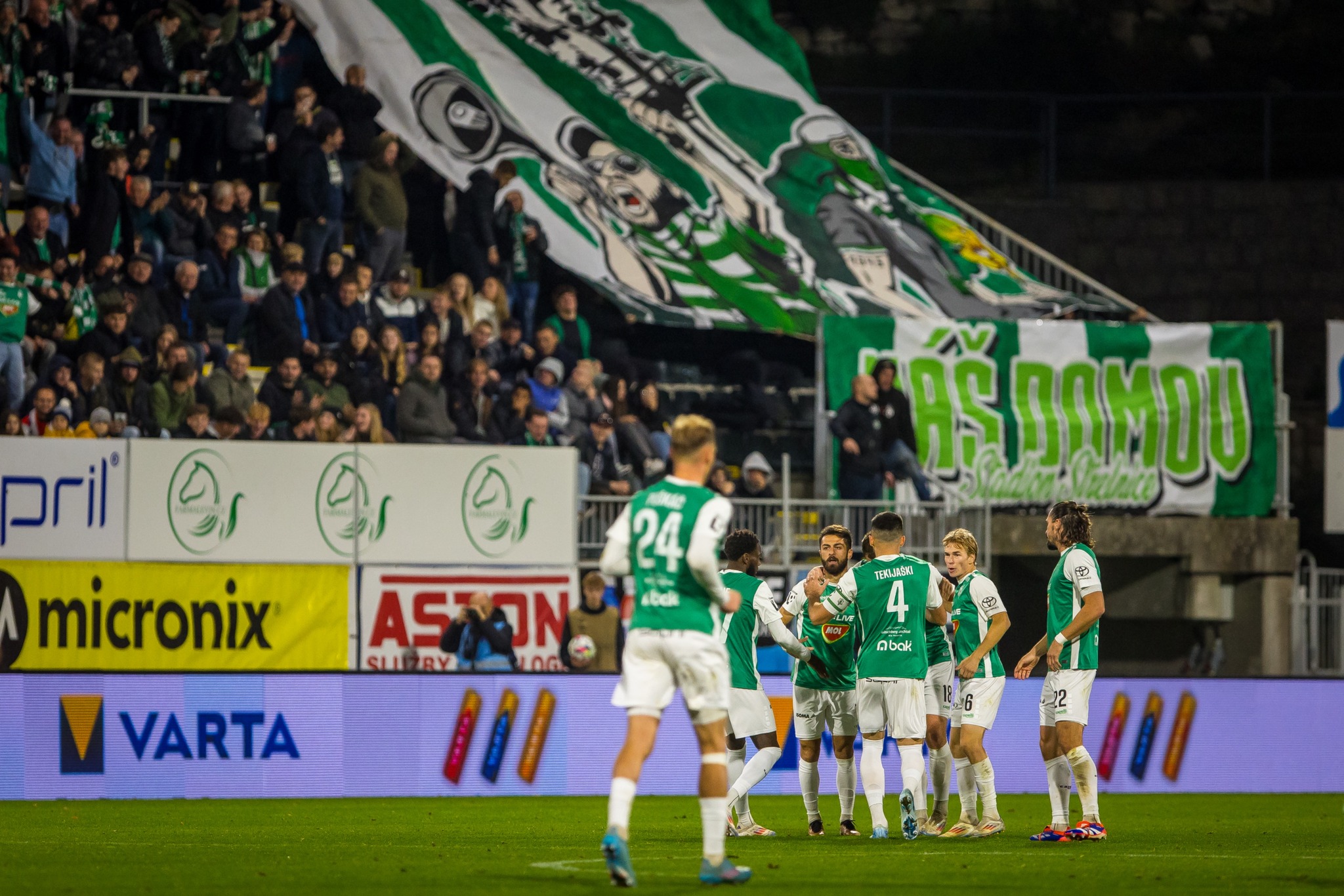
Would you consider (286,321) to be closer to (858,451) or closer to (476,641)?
(476,641)

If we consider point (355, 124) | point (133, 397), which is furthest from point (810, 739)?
point (355, 124)

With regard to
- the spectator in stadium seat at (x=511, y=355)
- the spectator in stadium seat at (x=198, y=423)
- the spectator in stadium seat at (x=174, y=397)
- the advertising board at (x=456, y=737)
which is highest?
the spectator in stadium seat at (x=511, y=355)

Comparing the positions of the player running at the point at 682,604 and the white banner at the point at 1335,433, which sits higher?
the white banner at the point at 1335,433

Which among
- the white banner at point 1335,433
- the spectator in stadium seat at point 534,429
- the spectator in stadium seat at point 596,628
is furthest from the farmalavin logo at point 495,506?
the white banner at point 1335,433

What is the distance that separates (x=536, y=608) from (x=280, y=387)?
3.77 meters

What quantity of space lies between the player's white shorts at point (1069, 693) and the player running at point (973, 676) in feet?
1.61

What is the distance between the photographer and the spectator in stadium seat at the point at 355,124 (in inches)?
896

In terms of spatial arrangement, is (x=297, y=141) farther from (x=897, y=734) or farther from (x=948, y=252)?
(x=897, y=734)

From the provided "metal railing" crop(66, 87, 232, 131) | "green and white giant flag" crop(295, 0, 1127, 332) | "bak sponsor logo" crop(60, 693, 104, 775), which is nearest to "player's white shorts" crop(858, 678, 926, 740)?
"bak sponsor logo" crop(60, 693, 104, 775)

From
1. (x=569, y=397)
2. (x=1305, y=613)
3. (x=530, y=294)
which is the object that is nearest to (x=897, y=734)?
(x=569, y=397)

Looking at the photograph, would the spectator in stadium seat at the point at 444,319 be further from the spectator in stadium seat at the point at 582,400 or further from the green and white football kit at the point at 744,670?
the green and white football kit at the point at 744,670

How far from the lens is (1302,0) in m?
32.9

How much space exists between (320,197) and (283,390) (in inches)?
118

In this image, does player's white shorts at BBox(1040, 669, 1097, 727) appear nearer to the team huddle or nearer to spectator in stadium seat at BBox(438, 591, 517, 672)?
the team huddle
